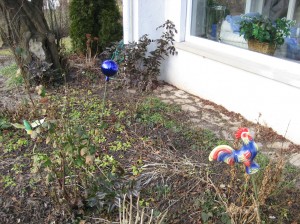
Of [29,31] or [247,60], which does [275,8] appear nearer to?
[247,60]

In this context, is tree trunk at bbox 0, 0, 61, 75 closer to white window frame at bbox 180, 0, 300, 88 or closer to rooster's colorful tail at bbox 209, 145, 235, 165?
white window frame at bbox 180, 0, 300, 88

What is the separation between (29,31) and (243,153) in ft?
13.0

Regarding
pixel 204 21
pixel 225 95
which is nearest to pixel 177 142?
pixel 225 95

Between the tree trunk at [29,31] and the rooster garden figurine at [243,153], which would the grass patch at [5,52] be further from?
the rooster garden figurine at [243,153]

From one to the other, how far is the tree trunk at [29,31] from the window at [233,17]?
2188 mm

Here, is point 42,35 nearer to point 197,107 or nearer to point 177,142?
point 197,107

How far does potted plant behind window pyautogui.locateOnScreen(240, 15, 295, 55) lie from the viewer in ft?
12.3

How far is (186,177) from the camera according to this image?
2631 millimetres

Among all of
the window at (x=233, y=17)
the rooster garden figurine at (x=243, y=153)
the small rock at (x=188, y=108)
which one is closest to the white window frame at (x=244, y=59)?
the window at (x=233, y=17)

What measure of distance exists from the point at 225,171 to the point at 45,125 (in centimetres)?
155

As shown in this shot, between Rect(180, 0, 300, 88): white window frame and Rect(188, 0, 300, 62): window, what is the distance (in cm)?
10

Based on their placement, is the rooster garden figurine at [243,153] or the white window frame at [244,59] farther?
the white window frame at [244,59]

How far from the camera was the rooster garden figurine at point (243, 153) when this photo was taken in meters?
1.84

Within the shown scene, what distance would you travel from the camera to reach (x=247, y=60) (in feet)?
12.1
